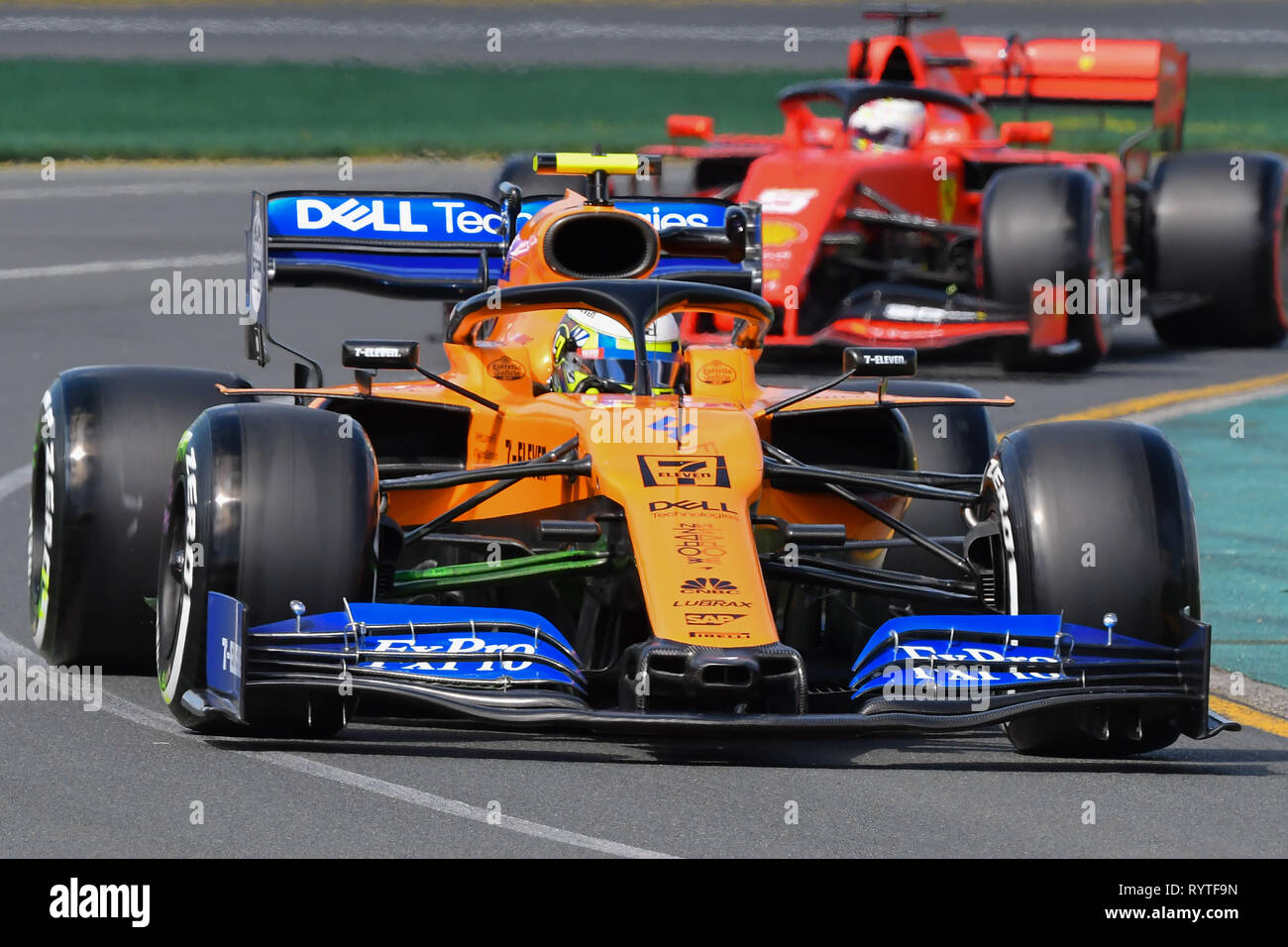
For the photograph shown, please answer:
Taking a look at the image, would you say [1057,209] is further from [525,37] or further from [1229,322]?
[525,37]

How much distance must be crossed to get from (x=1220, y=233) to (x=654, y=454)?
33.7 feet

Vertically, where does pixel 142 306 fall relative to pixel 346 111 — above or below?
below

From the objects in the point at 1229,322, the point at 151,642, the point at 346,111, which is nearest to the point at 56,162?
the point at 346,111

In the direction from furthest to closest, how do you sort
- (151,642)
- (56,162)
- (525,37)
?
(525,37) < (56,162) < (151,642)

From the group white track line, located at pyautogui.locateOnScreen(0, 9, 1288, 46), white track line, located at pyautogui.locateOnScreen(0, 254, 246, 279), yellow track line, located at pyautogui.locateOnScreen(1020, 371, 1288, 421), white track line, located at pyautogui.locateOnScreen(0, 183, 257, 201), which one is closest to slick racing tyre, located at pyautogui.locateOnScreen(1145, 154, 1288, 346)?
yellow track line, located at pyautogui.locateOnScreen(1020, 371, 1288, 421)

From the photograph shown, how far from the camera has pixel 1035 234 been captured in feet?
48.0

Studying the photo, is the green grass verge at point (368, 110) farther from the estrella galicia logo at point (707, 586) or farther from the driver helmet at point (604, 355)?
the estrella galicia logo at point (707, 586)

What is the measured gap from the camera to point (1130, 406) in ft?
46.3

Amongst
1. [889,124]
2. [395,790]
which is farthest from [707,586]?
[889,124]

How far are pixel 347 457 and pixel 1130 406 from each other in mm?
8259

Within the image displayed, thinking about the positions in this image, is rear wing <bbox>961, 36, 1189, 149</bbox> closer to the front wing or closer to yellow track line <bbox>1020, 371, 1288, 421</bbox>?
yellow track line <bbox>1020, 371, 1288, 421</bbox>

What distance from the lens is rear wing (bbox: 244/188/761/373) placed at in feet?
29.1

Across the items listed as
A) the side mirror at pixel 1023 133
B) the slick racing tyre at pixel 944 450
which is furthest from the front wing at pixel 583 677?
the side mirror at pixel 1023 133

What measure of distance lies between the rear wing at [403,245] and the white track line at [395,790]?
6.28 feet
